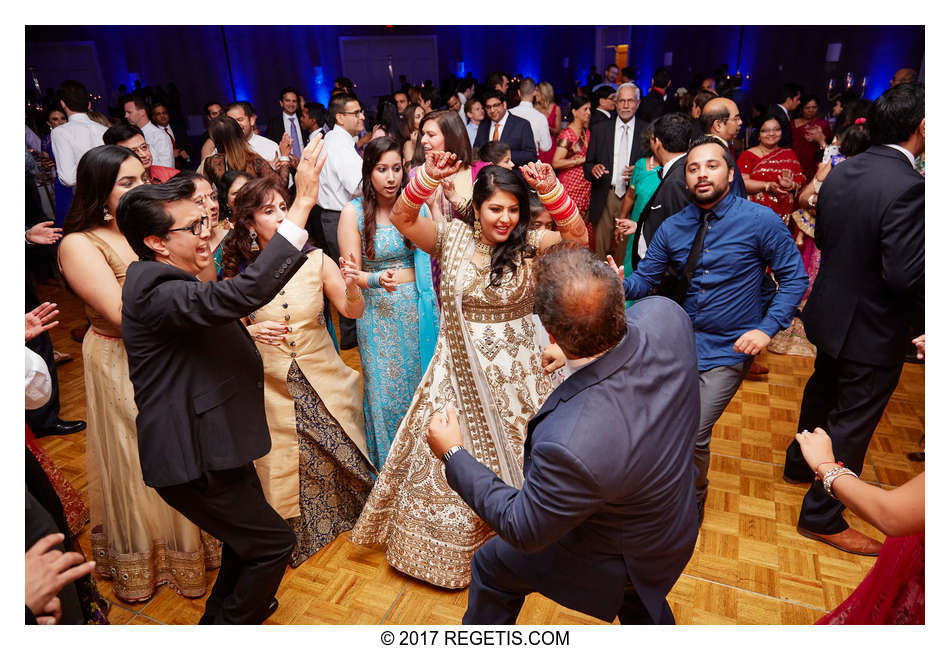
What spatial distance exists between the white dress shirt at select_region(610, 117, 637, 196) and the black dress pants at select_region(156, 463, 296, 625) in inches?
152

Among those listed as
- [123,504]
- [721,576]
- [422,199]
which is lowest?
[721,576]

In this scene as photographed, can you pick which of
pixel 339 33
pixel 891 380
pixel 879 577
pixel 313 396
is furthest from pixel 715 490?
pixel 339 33

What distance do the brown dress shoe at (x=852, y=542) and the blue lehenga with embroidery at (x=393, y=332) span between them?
1.69 metres

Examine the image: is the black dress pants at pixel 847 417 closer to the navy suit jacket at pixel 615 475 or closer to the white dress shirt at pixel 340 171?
the navy suit jacket at pixel 615 475

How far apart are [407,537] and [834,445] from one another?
64.8 inches

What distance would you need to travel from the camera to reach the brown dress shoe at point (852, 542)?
2.31 m

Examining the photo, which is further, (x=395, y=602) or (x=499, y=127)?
(x=499, y=127)

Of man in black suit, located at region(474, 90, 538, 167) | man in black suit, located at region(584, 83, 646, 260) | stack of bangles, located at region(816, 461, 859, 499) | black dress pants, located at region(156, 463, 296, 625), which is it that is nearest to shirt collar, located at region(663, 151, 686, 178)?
man in black suit, located at region(584, 83, 646, 260)

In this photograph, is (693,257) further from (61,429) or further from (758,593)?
(61,429)

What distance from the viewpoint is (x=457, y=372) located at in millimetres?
2256

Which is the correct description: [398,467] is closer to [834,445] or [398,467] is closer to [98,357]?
[98,357]

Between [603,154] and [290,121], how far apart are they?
3.25m

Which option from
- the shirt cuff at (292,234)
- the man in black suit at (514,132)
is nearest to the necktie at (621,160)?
the man in black suit at (514,132)

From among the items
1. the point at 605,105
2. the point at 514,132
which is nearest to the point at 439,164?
the point at 514,132
